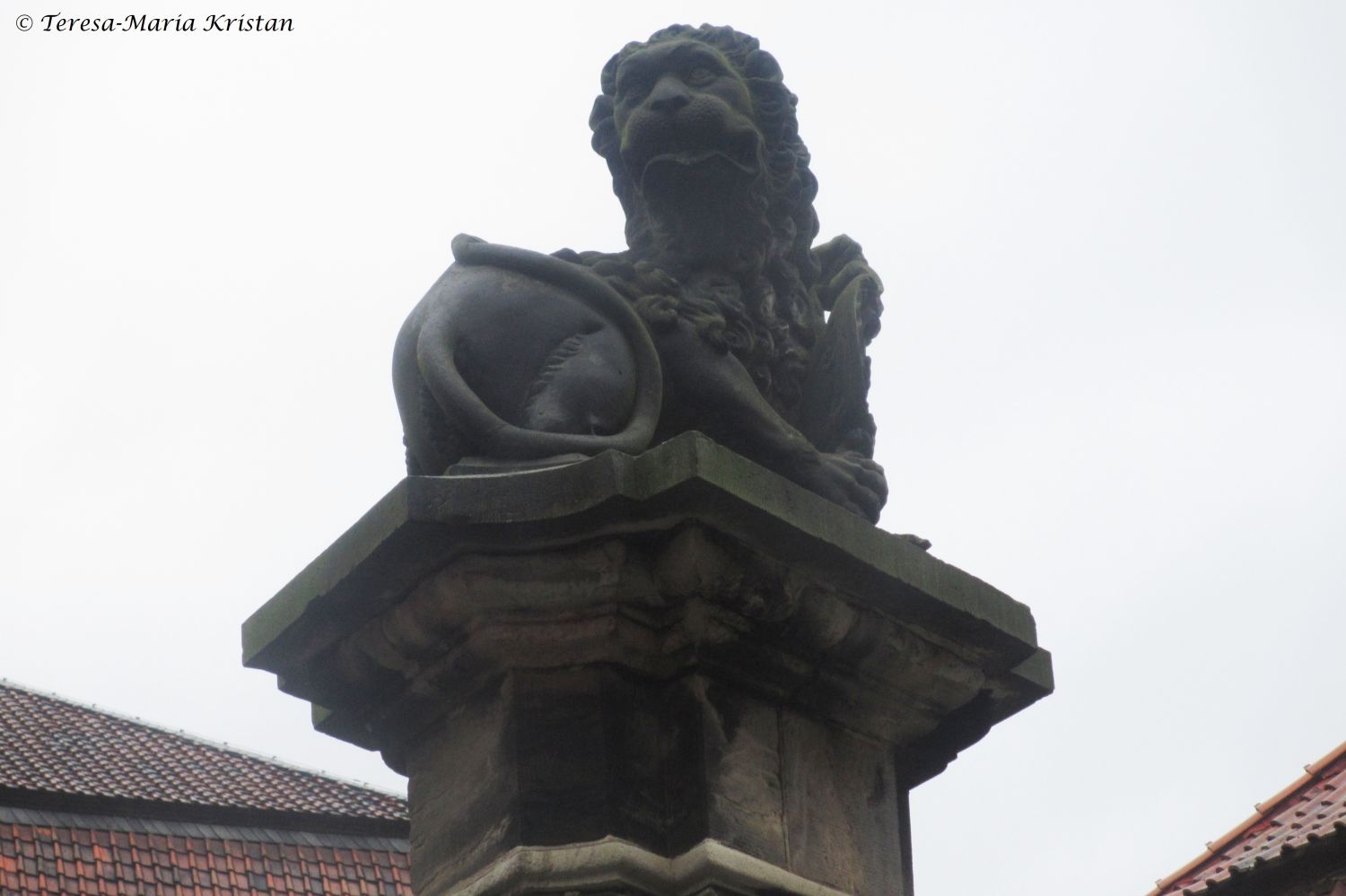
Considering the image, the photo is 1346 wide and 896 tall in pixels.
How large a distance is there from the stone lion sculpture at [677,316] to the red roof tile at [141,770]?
17.4 meters

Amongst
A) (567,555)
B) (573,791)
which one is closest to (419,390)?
(567,555)

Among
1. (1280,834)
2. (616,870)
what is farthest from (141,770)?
(616,870)

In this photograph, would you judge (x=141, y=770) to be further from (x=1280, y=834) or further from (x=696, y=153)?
(x=696, y=153)

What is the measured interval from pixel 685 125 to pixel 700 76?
6.7 inches

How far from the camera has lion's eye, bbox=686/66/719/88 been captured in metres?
4.94

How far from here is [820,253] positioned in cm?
528

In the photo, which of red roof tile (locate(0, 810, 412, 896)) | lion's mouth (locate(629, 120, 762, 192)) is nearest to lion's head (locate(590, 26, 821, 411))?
lion's mouth (locate(629, 120, 762, 192))

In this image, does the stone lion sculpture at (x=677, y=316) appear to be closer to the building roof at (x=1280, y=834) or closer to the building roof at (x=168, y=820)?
the building roof at (x=1280, y=834)

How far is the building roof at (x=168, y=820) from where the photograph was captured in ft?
67.3

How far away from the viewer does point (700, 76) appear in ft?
16.2

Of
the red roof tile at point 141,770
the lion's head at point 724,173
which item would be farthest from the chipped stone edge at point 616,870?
the red roof tile at point 141,770

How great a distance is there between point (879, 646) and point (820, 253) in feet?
4.23

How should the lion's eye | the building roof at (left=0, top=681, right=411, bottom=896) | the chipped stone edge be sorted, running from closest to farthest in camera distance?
1. the chipped stone edge
2. the lion's eye
3. the building roof at (left=0, top=681, right=411, bottom=896)

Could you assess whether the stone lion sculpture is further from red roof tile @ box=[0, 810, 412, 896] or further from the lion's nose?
red roof tile @ box=[0, 810, 412, 896]
